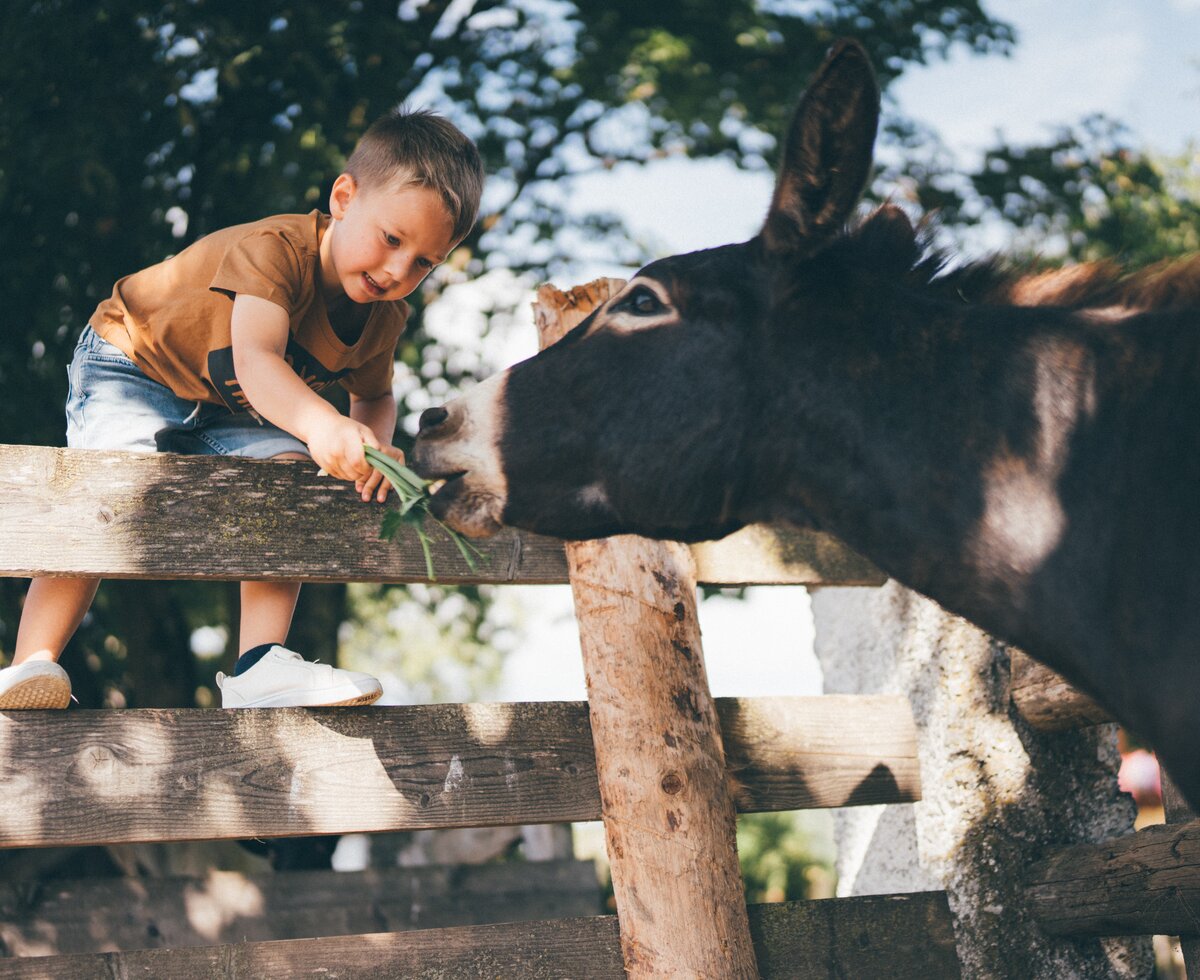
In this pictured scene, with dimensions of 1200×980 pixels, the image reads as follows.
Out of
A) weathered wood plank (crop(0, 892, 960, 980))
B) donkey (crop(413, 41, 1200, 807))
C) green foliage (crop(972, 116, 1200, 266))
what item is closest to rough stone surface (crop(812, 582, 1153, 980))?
weathered wood plank (crop(0, 892, 960, 980))

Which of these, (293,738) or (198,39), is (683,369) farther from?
(198,39)

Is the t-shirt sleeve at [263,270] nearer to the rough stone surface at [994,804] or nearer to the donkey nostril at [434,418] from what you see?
the donkey nostril at [434,418]

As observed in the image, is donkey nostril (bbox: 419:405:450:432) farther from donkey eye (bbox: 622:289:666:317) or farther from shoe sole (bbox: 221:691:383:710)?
shoe sole (bbox: 221:691:383:710)

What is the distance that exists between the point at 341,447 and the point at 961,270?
138 centimetres

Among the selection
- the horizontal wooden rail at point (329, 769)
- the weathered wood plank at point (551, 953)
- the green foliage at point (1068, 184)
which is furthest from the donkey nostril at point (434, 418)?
the green foliage at point (1068, 184)

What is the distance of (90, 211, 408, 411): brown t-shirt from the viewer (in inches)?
112

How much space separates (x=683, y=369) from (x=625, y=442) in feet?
0.63

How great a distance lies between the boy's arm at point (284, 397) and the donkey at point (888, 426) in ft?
0.55

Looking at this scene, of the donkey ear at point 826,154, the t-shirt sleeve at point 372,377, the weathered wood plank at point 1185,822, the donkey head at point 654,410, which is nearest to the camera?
the donkey ear at point 826,154

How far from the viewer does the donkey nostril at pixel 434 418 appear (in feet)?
7.88

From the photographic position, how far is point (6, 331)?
709cm

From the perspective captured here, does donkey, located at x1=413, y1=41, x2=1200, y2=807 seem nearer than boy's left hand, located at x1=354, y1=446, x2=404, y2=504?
Yes

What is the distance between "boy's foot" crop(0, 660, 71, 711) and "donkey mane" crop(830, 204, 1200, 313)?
1.87 meters

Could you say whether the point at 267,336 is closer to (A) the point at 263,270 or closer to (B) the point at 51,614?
(A) the point at 263,270
